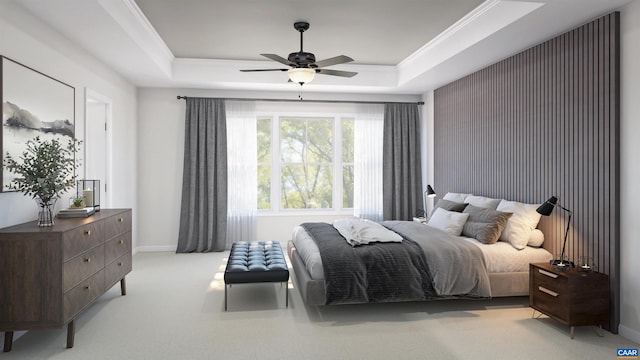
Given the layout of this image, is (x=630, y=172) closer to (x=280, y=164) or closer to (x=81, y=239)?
(x=81, y=239)

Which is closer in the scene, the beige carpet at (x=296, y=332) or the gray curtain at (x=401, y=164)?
the beige carpet at (x=296, y=332)

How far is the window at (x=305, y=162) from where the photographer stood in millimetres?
7090

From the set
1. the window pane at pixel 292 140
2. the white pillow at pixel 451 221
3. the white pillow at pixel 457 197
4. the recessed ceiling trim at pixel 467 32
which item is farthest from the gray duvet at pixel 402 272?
the window pane at pixel 292 140

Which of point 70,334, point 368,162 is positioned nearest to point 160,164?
point 368,162

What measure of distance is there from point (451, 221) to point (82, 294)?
143 inches

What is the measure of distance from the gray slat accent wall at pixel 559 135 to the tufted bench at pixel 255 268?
2.64m

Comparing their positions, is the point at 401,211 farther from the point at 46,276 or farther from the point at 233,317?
the point at 46,276

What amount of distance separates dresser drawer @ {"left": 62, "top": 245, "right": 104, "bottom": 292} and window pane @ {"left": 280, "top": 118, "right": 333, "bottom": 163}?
3928 millimetres

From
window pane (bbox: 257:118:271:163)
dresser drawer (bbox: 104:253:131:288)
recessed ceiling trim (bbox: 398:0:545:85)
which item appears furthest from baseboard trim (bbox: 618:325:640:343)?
window pane (bbox: 257:118:271:163)

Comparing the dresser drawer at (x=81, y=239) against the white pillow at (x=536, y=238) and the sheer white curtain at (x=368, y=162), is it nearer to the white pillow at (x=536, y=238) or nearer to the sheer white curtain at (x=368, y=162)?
the white pillow at (x=536, y=238)

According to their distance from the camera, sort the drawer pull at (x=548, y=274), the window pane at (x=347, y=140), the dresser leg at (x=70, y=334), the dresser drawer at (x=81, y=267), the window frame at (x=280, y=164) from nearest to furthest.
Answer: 1. the dresser drawer at (x=81, y=267)
2. the dresser leg at (x=70, y=334)
3. the drawer pull at (x=548, y=274)
4. the window frame at (x=280, y=164)
5. the window pane at (x=347, y=140)

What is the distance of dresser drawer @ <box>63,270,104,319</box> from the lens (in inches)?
119

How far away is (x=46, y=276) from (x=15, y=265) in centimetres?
21

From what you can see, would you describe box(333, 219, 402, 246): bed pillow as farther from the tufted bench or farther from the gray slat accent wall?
the gray slat accent wall
